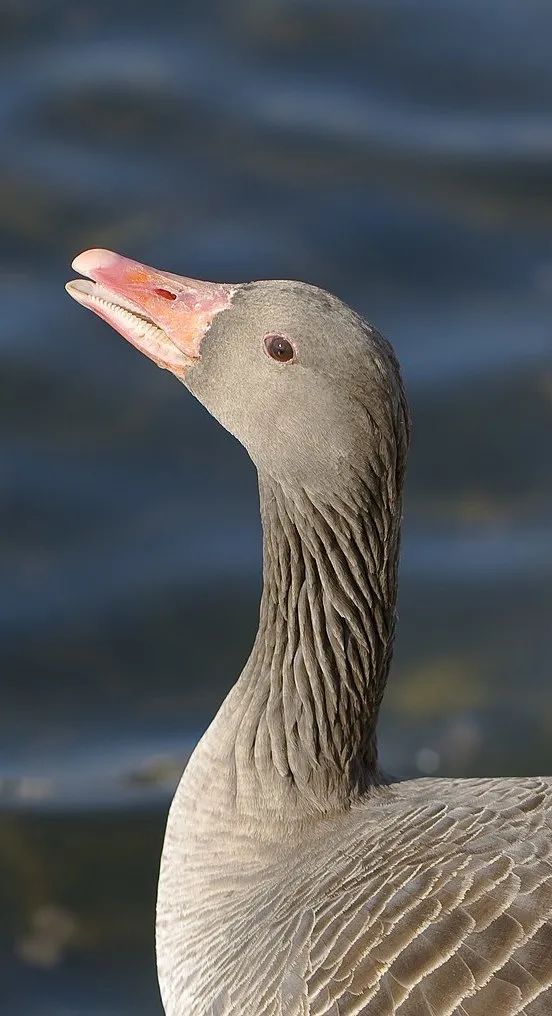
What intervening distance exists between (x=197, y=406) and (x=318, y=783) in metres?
3.03

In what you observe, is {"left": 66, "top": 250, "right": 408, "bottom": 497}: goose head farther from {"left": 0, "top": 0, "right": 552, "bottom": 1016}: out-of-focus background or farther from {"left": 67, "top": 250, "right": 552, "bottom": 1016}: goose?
{"left": 0, "top": 0, "right": 552, "bottom": 1016}: out-of-focus background

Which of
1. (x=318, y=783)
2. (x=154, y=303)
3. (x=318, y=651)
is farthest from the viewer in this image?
(x=318, y=783)

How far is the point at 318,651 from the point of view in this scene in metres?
4.64

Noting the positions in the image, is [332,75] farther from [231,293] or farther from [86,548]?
[231,293]

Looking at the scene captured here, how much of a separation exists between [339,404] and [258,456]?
373 mm

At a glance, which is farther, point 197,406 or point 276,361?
point 197,406

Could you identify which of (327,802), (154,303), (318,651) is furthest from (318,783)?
(154,303)

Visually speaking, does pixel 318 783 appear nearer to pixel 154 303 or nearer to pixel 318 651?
pixel 318 651

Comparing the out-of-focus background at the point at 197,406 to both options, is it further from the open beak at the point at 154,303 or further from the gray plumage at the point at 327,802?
the open beak at the point at 154,303

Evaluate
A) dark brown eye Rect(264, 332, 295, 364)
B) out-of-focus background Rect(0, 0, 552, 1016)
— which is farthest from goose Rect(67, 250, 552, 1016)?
out-of-focus background Rect(0, 0, 552, 1016)

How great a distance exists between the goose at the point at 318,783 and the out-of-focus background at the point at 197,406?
121cm

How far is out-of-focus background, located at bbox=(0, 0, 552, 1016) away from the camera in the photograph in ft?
20.5

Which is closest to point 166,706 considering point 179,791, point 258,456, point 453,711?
point 453,711

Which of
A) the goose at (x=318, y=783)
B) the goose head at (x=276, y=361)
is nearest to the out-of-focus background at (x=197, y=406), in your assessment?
the goose at (x=318, y=783)
